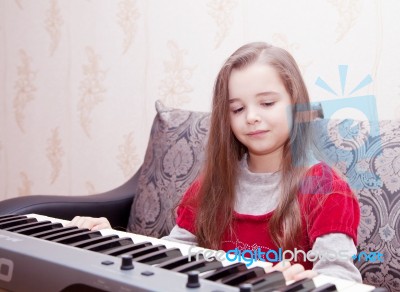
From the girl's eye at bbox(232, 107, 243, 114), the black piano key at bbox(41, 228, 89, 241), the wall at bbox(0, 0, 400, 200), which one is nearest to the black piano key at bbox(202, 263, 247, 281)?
the black piano key at bbox(41, 228, 89, 241)

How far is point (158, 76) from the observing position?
2.19 meters

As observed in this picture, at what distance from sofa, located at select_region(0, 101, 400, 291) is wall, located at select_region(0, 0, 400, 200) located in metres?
0.29

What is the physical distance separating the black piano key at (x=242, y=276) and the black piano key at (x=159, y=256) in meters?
0.15

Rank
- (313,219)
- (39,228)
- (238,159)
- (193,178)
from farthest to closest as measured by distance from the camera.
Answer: (193,178) < (238,159) < (313,219) < (39,228)

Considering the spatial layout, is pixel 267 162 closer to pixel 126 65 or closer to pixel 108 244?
pixel 108 244

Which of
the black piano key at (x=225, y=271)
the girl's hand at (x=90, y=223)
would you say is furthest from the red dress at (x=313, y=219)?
the black piano key at (x=225, y=271)

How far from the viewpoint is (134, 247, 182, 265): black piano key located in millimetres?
794

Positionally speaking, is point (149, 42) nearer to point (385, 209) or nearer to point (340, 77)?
point (340, 77)

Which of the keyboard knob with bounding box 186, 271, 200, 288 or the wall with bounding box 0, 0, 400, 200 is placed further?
the wall with bounding box 0, 0, 400, 200

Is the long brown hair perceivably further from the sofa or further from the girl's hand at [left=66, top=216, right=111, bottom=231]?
the girl's hand at [left=66, top=216, right=111, bottom=231]

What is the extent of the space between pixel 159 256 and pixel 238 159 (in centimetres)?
61

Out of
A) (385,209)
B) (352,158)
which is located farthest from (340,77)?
(385,209)

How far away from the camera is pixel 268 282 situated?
686 millimetres

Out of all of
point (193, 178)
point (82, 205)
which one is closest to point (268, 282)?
Answer: point (193, 178)
